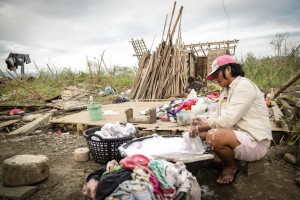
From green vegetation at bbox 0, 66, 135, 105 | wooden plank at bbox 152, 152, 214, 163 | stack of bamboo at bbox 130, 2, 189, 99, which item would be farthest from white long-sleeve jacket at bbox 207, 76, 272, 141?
green vegetation at bbox 0, 66, 135, 105

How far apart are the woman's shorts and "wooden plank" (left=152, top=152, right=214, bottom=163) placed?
35cm

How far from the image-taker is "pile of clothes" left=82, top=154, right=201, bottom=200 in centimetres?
157

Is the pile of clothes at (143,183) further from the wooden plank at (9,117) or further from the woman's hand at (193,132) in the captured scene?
the wooden plank at (9,117)

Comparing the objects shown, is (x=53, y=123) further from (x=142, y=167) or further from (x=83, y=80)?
(x=83, y=80)

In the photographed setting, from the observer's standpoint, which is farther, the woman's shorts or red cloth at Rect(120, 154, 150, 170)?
the woman's shorts

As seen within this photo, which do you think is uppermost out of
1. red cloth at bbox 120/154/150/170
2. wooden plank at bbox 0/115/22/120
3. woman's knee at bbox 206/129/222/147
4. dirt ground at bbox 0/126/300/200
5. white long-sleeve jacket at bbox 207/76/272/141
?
white long-sleeve jacket at bbox 207/76/272/141

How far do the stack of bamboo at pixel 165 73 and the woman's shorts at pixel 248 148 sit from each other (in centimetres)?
560

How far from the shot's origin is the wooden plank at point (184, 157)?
6.95 feet

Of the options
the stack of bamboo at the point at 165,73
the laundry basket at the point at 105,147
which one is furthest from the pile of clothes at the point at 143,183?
the stack of bamboo at the point at 165,73

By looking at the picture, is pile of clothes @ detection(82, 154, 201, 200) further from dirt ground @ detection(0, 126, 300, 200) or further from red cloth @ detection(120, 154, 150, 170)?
dirt ground @ detection(0, 126, 300, 200)

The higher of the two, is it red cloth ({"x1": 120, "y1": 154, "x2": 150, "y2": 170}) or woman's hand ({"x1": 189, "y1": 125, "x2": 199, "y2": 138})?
woman's hand ({"x1": 189, "y1": 125, "x2": 199, "y2": 138})

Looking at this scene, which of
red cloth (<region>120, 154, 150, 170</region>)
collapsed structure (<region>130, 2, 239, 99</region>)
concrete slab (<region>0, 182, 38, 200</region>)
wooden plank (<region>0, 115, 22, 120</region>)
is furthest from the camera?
collapsed structure (<region>130, 2, 239, 99</region>)

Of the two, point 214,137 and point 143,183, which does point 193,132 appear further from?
point 143,183

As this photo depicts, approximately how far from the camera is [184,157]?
2301 millimetres
